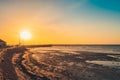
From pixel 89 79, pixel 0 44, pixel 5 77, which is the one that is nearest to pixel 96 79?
pixel 89 79

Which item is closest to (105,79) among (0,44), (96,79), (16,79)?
(96,79)

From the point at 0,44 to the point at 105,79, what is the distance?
103755mm

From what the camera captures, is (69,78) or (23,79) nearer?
(23,79)

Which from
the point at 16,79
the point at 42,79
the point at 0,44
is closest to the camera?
the point at 16,79

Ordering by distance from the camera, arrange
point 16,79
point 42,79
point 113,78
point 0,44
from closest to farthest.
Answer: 1. point 16,79
2. point 42,79
3. point 113,78
4. point 0,44

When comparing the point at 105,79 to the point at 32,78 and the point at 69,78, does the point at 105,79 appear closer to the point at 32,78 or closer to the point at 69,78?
the point at 69,78

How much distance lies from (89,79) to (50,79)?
4.82m

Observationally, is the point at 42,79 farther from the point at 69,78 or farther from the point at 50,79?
the point at 69,78

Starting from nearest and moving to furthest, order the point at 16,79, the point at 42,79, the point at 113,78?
the point at 16,79 < the point at 42,79 < the point at 113,78

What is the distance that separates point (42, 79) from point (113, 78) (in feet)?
29.3

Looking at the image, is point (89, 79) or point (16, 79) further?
point (89, 79)

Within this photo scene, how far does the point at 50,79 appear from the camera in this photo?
22.0 metres

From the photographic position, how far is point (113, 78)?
23422mm

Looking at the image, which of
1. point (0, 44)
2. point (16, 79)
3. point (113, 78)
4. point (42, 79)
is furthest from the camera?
point (0, 44)
